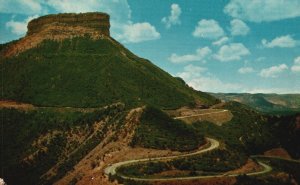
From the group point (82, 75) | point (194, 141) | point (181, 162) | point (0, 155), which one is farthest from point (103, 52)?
point (181, 162)

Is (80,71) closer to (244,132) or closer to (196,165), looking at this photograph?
(244,132)

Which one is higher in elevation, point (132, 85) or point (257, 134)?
point (132, 85)

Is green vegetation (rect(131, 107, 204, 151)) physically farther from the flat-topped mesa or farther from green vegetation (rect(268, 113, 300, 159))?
the flat-topped mesa

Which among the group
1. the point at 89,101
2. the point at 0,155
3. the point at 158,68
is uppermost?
the point at 158,68

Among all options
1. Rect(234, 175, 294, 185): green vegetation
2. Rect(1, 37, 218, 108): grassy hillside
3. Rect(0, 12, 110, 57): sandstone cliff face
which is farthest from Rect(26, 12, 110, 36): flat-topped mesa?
Rect(234, 175, 294, 185): green vegetation

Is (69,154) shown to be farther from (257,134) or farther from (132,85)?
(257,134)

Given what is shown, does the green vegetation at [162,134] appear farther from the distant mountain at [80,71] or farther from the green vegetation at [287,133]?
the green vegetation at [287,133]
